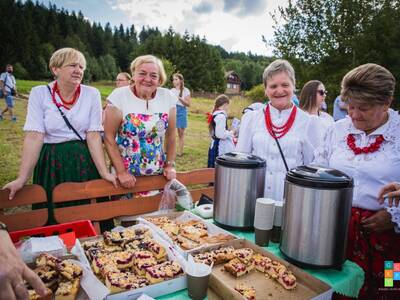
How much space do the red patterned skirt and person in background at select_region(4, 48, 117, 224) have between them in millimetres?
1697

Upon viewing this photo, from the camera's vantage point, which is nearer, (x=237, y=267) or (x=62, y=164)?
(x=237, y=267)

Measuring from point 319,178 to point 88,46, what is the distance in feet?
182

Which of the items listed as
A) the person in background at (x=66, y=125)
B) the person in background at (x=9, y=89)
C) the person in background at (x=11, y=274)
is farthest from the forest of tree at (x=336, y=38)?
the person in background at (x=11, y=274)

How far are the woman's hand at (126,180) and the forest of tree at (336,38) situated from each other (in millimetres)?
13838

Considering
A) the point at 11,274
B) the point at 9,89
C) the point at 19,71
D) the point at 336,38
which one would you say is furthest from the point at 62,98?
the point at 19,71

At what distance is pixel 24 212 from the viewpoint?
2133 millimetres

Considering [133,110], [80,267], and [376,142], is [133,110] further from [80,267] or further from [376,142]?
[376,142]

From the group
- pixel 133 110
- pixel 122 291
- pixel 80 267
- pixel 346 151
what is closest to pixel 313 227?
pixel 346 151

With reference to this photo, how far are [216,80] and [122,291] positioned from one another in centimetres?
5368

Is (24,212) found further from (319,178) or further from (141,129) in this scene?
(319,178)

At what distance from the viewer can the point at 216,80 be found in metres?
53.5

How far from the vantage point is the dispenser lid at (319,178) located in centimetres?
144

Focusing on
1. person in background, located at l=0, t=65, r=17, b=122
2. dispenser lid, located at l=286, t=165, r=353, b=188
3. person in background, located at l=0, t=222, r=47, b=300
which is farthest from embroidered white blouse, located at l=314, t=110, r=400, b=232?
person in background, located at l=0, t=65, r=17, b=122

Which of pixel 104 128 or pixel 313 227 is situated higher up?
pixel 104 128
